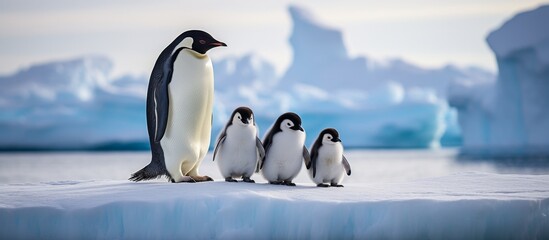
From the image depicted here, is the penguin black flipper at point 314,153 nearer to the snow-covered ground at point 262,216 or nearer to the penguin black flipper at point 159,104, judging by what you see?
the snow-covered ground at point 262,216

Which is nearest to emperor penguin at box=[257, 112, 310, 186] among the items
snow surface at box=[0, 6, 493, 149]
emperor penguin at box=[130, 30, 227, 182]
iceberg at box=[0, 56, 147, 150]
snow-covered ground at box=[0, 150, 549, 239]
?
emperor penguin at box=[130, 30, 227, 182]

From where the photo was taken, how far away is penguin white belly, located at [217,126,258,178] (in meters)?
6.13

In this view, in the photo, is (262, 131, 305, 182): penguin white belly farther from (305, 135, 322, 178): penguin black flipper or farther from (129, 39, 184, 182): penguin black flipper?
(129, 39, 184, 182): penguin black flipper

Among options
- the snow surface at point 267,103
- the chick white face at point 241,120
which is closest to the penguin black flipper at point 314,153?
the chick white face at point 241,120

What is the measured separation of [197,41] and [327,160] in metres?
1.44

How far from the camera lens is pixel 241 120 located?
6109 mm

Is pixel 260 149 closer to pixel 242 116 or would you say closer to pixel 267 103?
pixel 242 116

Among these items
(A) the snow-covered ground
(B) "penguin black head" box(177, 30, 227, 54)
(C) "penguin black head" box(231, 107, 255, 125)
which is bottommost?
(A) the snow-covered ground

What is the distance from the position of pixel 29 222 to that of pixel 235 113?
69.3 inches

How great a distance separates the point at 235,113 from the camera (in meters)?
6.16

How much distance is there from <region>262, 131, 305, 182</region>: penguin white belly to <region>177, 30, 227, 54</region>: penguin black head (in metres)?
0.95

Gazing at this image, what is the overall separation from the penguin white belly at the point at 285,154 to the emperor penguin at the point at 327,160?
5.9 inches

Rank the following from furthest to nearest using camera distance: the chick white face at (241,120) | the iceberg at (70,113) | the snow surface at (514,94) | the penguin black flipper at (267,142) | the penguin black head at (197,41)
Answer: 1. the iceberg at (70,113)
2. the snow surface at (514,94)
3. the penguin black head at (197,41)
4. the penguin black flipper at (267,142)
5. the chick white face at (241,120)

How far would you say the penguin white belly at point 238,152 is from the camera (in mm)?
6133
